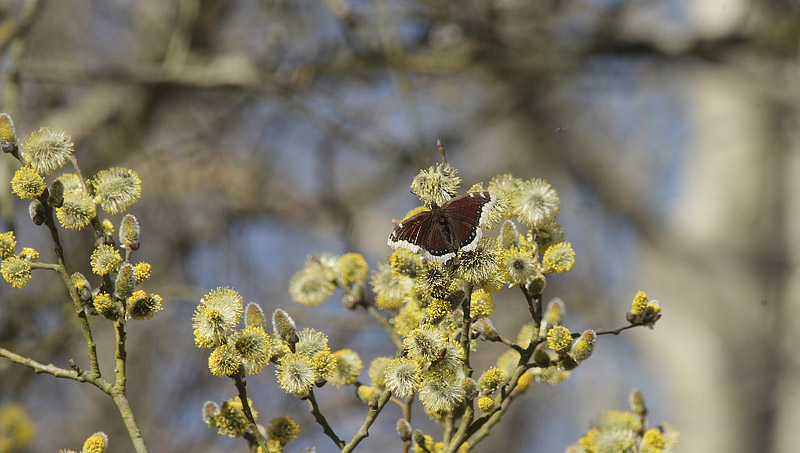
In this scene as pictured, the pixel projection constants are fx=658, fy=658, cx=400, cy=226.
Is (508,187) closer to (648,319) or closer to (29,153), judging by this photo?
(648,319)

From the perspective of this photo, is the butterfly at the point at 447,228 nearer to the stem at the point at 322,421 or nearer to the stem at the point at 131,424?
the stem at the point at 322,421

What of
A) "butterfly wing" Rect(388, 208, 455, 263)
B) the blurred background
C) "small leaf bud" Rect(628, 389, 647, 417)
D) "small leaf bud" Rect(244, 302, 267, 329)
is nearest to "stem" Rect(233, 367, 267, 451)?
"small leaf bud" Rect(244, 302, 267, 329)

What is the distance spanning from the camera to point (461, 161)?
3.75 meters

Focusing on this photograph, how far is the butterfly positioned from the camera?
867 mm

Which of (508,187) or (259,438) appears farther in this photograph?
(508,187)

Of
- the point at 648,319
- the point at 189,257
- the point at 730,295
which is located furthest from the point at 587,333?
the point at 730,295

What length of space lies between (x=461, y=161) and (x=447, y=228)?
9.54ft

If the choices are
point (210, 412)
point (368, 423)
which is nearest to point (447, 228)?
point (368, 423)

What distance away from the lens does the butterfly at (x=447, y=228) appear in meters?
0.87

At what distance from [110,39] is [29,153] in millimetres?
4927

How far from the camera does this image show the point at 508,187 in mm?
997

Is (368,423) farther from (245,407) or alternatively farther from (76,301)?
(76,301)

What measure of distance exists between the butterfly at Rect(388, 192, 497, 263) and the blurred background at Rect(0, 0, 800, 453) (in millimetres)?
1561

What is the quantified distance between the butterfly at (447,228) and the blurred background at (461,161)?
1.56 m
